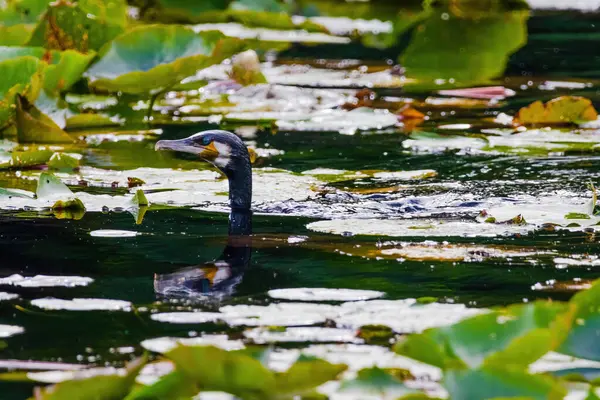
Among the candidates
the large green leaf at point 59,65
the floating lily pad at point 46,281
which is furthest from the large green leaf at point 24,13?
the floating lily pad at point 46,281

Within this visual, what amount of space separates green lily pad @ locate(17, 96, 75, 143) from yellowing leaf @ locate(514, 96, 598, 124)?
2.28 meters

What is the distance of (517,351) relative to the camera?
2021 mm

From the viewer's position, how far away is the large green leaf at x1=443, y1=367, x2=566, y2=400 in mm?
1911

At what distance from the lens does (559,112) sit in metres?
6.09

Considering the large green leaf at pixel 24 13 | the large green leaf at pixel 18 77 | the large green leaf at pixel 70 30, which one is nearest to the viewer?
the large green leaf at pixel 18 77

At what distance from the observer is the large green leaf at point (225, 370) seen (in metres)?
1.92

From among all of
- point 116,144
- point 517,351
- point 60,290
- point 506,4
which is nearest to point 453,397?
point 517,351

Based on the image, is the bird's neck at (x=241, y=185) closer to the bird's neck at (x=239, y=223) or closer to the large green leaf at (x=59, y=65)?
the bird's neck at (x=239, y=223)

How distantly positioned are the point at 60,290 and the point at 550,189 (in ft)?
7.02

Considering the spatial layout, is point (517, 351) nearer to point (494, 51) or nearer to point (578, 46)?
point (494, 51)

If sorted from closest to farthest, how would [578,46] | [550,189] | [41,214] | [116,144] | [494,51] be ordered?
[41,214], [550,189], [116,144], [494,51], [578,46]

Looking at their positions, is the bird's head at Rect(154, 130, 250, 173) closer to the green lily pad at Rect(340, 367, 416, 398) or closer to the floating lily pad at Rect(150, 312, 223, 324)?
the floating lily pad at Rect(150, 312, 223, 324)

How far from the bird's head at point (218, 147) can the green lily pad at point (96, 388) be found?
223cm

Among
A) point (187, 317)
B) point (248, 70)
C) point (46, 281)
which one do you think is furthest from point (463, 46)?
point (187, 317)
